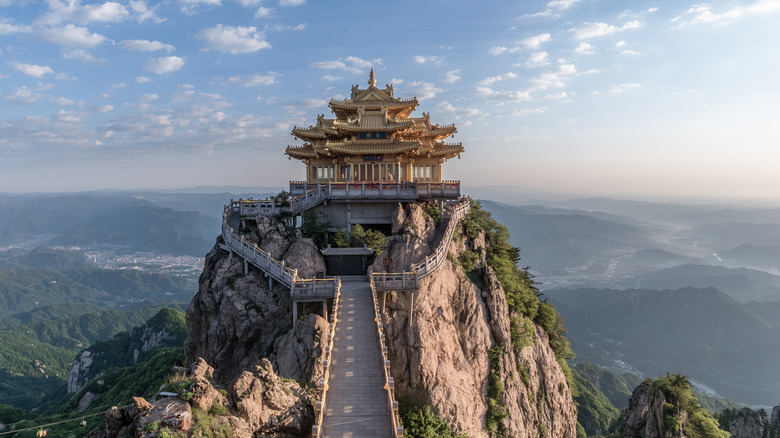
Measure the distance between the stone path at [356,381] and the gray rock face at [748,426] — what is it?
4320cm

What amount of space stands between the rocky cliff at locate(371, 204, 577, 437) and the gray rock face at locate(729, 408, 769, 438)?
2218 centimetres

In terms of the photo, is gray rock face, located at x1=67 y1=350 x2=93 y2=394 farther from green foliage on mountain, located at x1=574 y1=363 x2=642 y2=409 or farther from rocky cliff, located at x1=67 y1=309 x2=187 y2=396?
green foliage on mountain, located at x1=574 y1=363 x2=642 y2=409

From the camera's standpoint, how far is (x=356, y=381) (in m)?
15.9

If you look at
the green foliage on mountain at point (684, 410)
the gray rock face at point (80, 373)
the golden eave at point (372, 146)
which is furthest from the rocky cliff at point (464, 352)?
the gray rock face at point (80, 373)

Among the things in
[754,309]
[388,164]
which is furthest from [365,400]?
[754,309]

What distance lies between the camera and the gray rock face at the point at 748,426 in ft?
132

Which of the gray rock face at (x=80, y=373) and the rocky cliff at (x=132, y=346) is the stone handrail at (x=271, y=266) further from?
the gray rock face at (x=80, y=373)

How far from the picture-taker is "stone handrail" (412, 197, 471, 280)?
24125 millimetres

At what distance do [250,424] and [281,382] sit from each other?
2316mm

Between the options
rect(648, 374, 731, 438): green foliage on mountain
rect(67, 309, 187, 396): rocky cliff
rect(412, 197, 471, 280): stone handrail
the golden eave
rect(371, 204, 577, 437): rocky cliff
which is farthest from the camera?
rect(67, 309, 187, 396): rocky cliff

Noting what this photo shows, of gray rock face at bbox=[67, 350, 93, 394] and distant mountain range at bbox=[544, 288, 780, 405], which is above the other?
gray rock face at bbox=[67, 350, 93, 394]

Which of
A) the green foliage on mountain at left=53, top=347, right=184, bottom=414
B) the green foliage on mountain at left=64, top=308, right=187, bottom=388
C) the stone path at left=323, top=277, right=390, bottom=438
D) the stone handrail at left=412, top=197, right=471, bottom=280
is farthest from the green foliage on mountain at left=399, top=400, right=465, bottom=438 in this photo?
the green foliage on mountain at left=64, top=308, right=187, bottom=388

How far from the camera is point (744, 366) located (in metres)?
140

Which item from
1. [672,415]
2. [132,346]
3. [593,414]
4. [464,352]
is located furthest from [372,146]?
[132,346]
